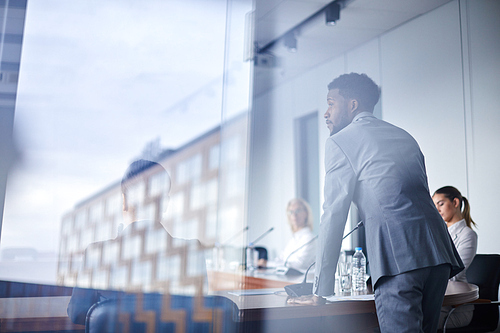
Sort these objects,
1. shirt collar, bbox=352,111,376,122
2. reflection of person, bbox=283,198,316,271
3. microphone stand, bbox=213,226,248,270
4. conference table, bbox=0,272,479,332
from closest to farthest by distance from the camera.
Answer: conference table, bbox=0,272,479,332 → microphone stand, bbox=213,226,248,270 → shirt collar, bbox=352,111,376,122 → reflection of person, bbox=283,198,316,271

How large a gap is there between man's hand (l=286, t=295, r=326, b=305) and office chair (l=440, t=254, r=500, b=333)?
1.01 metres

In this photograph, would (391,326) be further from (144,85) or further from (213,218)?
(144,85)

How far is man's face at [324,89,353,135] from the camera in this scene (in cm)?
187

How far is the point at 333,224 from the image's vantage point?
5.30 feet

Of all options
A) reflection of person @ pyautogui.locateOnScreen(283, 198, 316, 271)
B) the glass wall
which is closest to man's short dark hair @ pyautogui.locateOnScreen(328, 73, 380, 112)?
the glass wall

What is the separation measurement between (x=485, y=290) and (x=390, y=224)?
1675 mm

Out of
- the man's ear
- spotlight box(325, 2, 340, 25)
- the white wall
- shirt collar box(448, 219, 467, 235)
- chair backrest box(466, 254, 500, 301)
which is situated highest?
spotlight box(325, 2, 340, 25)

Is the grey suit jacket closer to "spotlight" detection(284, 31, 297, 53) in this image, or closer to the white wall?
the white wall

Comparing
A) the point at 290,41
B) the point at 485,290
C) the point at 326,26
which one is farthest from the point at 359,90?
the point at 290,41

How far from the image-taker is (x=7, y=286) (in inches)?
47.9

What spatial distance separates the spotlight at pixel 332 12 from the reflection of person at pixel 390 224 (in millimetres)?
2445

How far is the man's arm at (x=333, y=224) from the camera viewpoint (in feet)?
5.26

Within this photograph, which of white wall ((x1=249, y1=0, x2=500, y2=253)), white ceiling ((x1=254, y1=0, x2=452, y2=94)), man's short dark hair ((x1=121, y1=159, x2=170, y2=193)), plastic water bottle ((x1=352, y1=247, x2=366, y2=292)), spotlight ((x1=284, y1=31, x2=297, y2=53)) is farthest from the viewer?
spotlight ((x1=284, y1=31, x2=297, y2=53))

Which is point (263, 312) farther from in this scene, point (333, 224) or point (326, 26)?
point (326, 26)
